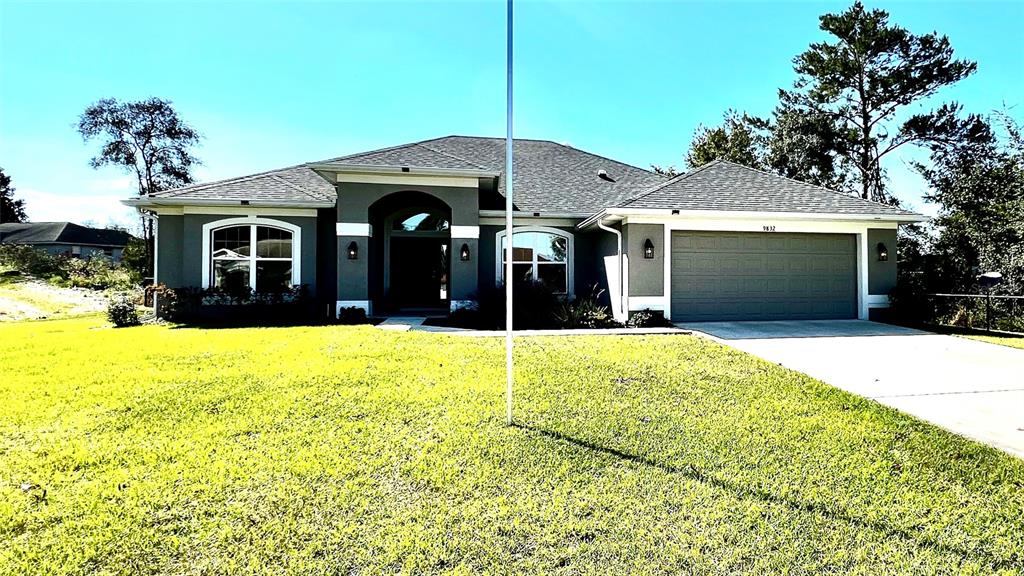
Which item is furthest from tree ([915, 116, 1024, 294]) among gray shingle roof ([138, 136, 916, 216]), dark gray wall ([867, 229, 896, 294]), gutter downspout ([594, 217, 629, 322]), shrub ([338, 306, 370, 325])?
shrub ([338, 306, 370, 325])

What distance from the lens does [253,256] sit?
1191 cm

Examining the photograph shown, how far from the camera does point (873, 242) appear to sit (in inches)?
438

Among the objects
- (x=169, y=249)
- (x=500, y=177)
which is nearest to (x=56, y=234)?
(x=169, y=249)

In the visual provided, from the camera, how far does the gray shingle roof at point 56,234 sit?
122 feet

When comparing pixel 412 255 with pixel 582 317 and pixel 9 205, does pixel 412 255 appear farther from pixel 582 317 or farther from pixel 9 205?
pixel 9 205

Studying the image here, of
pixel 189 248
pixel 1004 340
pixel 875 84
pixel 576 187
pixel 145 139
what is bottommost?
pixel 1004 340

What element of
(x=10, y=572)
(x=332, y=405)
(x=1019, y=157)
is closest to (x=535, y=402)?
(x=332, y=405)

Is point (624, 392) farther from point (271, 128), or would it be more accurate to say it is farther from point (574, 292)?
point (271, 128)

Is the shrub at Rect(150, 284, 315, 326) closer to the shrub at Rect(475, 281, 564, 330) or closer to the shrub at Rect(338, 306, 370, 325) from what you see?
the shrub at Rect(338, 306, 370, 325)

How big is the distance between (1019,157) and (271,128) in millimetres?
24330

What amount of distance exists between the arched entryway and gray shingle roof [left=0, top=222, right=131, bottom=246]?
38423 mm

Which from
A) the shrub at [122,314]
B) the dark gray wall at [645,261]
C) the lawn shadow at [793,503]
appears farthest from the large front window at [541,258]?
the shrub at [122,314]

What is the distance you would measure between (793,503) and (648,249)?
7.84 m

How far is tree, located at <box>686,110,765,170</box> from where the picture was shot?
24.8 meters
